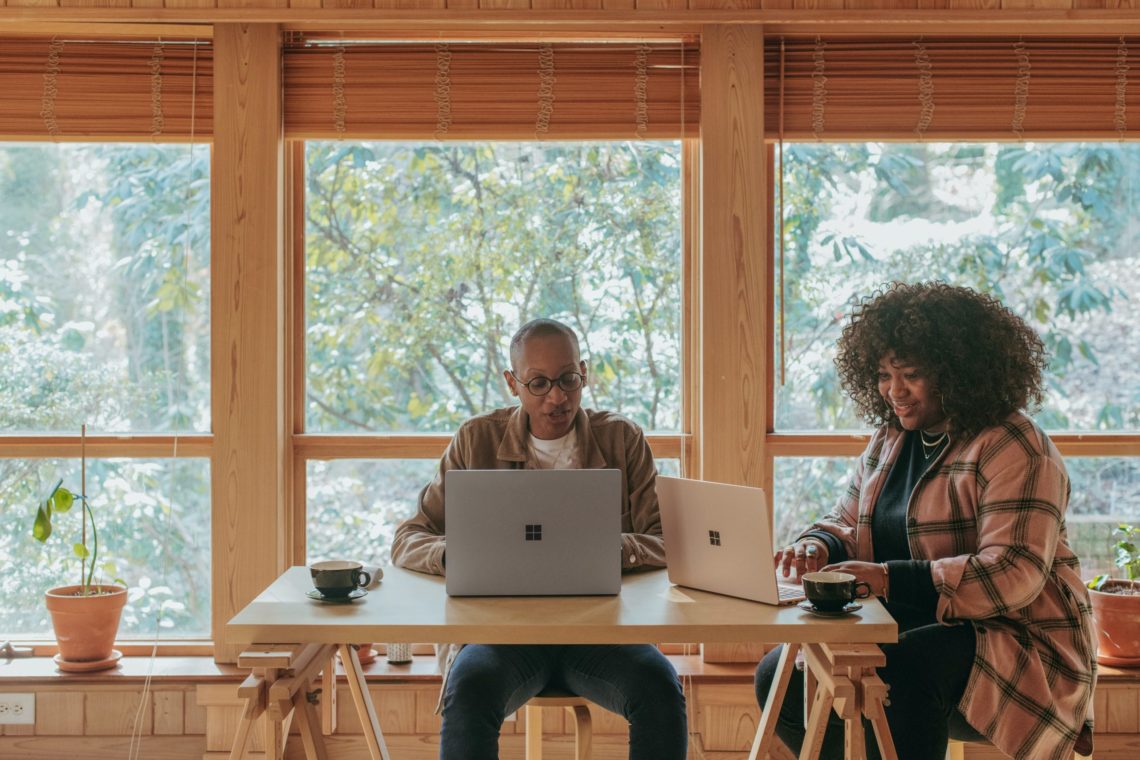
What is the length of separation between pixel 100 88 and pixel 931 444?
8.09 ft

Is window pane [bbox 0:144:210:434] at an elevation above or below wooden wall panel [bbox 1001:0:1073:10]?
below

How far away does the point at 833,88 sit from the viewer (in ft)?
10.5

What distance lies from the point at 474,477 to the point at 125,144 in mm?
1877

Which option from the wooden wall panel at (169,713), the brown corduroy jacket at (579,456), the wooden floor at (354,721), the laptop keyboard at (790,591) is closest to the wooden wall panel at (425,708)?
the wooden floor at (354,721)

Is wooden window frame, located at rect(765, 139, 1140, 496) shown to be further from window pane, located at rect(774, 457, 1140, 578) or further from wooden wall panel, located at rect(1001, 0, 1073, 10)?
wooden wall panel, located at rect(1001, 0, 1073, 10)

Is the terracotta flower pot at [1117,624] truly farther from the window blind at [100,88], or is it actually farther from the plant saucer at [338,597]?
the window blind at [100,88]

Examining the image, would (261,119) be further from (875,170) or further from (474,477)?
(875,170)

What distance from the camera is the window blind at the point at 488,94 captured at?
10.5 feet

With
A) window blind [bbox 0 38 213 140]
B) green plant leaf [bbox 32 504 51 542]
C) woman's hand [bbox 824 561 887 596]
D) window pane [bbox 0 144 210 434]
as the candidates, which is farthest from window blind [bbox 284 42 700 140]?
woman's hand [bbox 824 561 887 596]

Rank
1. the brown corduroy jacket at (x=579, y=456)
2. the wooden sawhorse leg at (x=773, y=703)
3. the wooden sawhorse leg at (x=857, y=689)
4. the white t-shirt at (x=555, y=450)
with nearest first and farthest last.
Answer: the wooden sawhorse leg at (x=857, y=689), the wooden sawhorse leg at (x=773, y=703), the brown corduroy jacket at (x=579, y=456), the white t-shirt at (x=555, y=450)

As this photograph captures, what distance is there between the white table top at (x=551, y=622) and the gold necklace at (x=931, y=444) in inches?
17.8

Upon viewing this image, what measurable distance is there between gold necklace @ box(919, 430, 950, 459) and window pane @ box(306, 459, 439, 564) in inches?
57.3

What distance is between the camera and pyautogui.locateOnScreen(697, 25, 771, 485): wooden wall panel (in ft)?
10.4

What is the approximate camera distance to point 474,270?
10.9 ft
